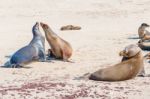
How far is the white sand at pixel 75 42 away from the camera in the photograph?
7.74m

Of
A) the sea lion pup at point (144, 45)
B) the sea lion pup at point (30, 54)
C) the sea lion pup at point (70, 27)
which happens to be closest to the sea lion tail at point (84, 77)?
the sea lion pup at point (30, 54)

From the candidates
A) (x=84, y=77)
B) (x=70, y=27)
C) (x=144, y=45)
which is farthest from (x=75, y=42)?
(x=84, y=77)

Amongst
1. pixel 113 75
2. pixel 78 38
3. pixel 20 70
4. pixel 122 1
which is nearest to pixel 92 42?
pixel 78 38

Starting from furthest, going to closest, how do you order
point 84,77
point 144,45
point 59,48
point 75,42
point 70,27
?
point 70,27, point 75,42, point 144,45, point 59,48, point 84,77

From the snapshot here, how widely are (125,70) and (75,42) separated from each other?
14.4ft

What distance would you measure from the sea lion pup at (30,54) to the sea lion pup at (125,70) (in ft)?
5.94

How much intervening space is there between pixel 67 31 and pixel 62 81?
6263 millimetres

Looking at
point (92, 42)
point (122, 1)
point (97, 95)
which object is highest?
point (122, 1)

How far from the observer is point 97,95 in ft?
24.7

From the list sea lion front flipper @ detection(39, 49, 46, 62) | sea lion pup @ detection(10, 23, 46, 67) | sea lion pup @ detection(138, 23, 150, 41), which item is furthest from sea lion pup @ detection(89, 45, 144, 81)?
sea lion pup @ detection(138, 23, 150, 41)

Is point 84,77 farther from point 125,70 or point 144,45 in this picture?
point 144,45

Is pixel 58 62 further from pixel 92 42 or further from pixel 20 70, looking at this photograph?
pixel 92 42

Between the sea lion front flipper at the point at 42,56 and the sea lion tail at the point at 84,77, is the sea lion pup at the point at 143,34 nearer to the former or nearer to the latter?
the sea lion front flipper at the point at 42,56

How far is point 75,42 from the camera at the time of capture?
12.8 meters
